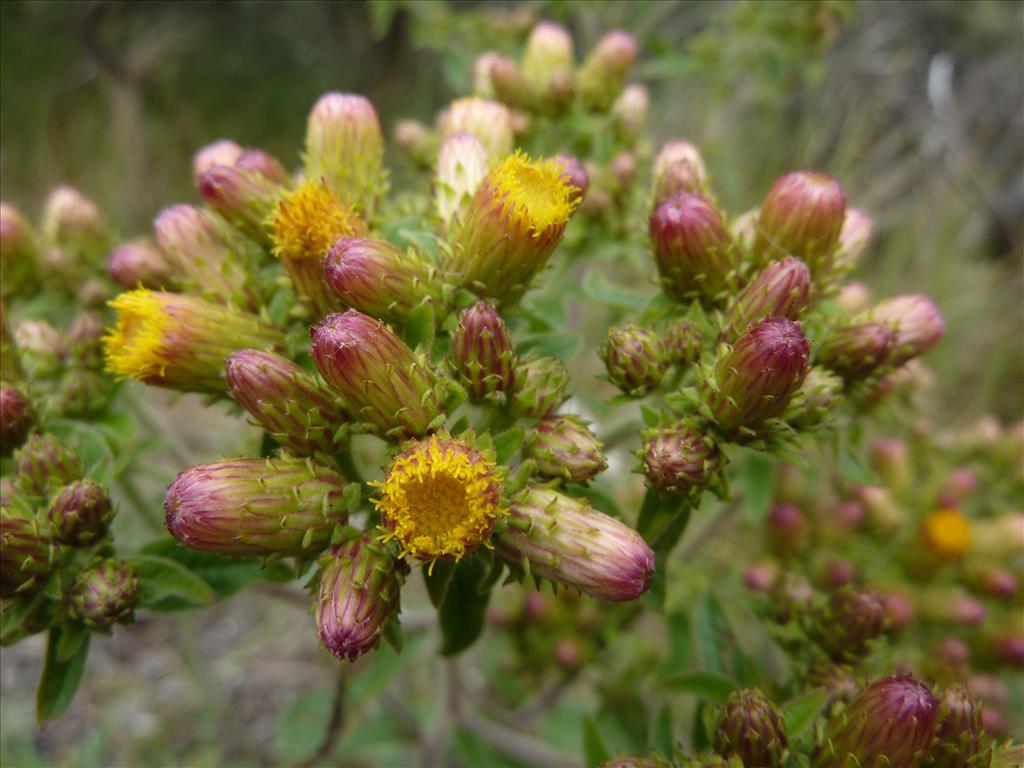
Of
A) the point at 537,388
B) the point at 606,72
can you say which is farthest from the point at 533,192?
the point at 606,72

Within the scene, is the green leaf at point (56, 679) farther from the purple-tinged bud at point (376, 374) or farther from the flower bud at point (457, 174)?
the flower bud at point (457, 174)

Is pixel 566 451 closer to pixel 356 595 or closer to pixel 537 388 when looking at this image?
pixel 537 388

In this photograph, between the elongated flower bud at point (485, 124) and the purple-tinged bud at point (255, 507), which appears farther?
the elongated flower bud at point (485, 124)

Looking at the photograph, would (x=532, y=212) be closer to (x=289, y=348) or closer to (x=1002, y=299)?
(x=289, y=348)

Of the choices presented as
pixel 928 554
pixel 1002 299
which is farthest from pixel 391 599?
pixel 1002 299

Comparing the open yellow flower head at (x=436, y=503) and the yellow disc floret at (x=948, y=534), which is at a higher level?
the open yellow flower head at (x=436, y=503)

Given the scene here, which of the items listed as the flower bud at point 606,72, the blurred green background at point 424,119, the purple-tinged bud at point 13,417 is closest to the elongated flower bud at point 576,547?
the purple-tinged bud at point 13,417
